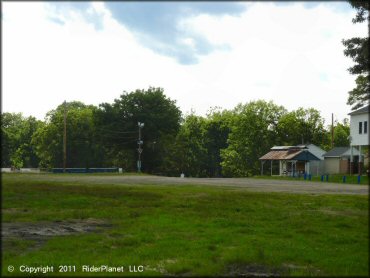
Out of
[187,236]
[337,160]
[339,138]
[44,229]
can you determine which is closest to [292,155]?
[337,160]

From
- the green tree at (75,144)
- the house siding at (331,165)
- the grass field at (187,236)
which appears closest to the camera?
the grass field at (187,236)

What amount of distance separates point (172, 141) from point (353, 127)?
1788 inches

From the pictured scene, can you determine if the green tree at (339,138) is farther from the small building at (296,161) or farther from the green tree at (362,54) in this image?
the green tree at (362,54)

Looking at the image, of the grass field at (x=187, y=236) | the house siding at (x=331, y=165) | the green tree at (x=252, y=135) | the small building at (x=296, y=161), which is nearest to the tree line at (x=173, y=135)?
the green tree at (x=252, y=135)

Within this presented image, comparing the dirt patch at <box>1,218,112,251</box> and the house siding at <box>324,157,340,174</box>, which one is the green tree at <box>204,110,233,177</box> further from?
the dirt patch at <box>1,218,112,251</box>

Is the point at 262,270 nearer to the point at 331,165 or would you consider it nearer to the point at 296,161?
the point at 296,161

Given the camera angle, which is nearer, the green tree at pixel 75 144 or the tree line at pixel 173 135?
the tree line at pixel 173 135

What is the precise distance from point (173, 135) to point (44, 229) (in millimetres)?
78114

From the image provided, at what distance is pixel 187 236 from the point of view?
11.6 meters

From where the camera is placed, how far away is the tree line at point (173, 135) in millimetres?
83625

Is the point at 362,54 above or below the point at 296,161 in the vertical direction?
above

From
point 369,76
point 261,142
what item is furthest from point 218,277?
point 261,142

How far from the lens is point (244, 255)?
923 centimetres

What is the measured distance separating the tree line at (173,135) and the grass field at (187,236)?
58.3 metres
